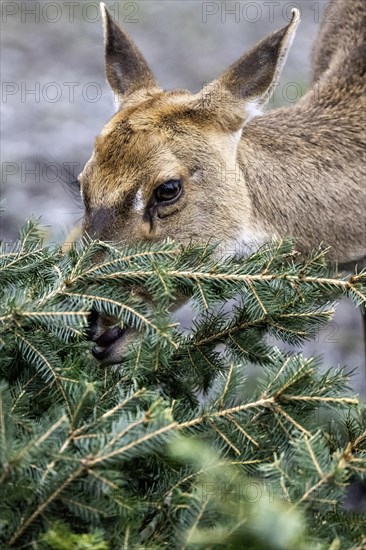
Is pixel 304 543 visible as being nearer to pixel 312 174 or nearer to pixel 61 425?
pixel 61 425

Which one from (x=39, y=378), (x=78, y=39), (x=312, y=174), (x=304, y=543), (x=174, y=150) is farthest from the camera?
(x=78, y=39)

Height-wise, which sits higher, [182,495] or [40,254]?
[40,254]

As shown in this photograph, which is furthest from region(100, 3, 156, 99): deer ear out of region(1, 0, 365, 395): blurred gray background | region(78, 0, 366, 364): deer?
region(1, 0, 365, 395): blurred gray background

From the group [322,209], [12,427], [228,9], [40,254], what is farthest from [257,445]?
[228,9]

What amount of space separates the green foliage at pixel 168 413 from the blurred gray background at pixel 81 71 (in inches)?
124

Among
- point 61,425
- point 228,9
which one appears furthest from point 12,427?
point 228,9

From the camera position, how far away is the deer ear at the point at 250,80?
12.7 ft

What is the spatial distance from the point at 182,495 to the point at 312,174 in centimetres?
234

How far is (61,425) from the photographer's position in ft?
6.93

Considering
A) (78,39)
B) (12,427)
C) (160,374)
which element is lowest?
(78,39)

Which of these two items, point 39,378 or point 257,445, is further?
point 39,378

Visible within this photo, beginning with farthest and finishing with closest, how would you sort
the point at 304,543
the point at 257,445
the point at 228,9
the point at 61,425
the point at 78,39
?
the point at 228,9 < the point at 78,39 < the point at 257,445 < the point at 61,425 < the point at 304,543

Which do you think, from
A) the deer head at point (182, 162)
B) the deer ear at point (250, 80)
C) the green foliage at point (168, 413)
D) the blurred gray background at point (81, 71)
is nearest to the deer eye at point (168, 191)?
the deer head at point (182, 162)

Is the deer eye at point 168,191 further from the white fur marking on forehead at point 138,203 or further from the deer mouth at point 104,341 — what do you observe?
the deer mouth at point 104,341
